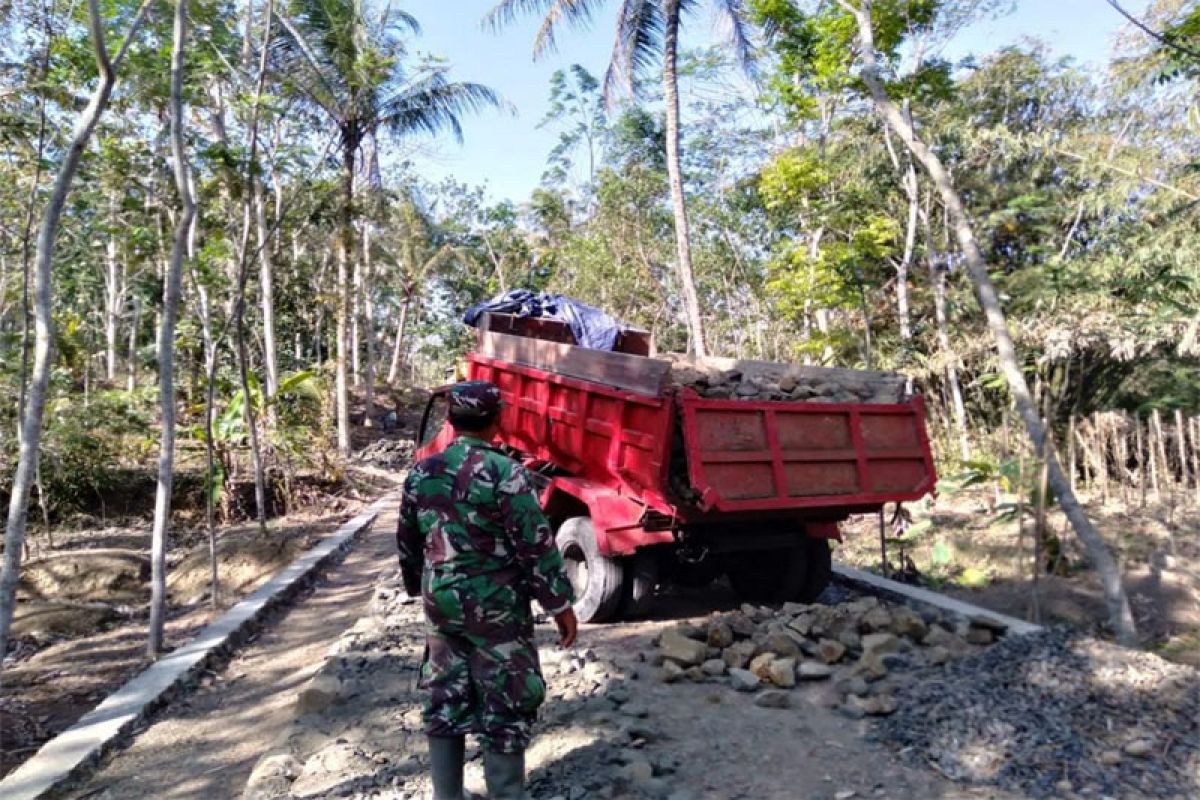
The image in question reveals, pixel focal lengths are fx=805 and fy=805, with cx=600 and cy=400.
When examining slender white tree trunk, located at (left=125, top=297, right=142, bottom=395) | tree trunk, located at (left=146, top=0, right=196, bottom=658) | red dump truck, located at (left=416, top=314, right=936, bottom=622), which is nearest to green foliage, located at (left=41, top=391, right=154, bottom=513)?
slender white tree trunk, located at (left=125, top=297, right=142, bottom=395)

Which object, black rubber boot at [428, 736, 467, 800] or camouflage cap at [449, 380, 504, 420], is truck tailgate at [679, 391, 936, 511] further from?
black rubber boot at [428, 736, 467, 800]

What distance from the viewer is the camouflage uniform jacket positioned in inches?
110

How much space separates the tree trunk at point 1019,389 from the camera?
5.05m

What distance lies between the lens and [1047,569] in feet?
23.0

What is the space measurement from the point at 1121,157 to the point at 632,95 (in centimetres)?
844

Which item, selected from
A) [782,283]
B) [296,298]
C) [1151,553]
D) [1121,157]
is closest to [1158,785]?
[1151,553]

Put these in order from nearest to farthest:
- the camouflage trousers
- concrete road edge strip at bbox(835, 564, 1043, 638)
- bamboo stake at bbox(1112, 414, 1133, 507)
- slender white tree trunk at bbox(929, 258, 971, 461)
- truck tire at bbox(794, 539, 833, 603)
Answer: the camouflage trousers
concrete road edge strip at bbox(835, 564, 1043, 638)
truck tire at bbox(794, 539, 833, 603)
bamboo stake at bbox(1112, 414, 1133, 507)
slender white tree trunk at bbox(929, 258, 971, 461)

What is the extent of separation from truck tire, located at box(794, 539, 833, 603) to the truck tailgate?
2.07 ft

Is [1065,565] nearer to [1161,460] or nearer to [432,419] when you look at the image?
[1161,460]

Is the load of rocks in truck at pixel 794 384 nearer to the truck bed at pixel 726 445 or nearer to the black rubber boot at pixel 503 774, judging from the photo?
the truck bed at pixel 726 445

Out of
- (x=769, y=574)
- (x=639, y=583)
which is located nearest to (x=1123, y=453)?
(x=769, y=574)

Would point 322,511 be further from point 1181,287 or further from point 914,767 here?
point 1181,287

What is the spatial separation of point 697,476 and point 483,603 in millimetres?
2196

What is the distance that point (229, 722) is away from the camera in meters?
4.62
